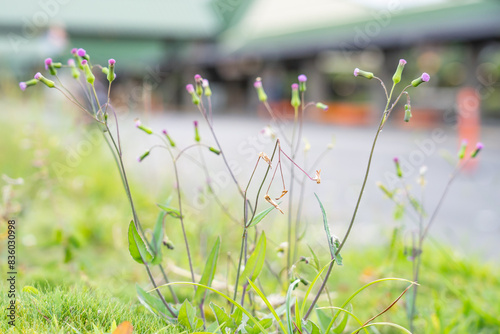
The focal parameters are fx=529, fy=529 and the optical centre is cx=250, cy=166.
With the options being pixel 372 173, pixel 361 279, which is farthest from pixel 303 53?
pixel 361 279

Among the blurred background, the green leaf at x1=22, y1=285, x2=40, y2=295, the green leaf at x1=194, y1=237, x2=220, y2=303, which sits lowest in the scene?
the green leaf at x1=22, y1=285, x2=40, y2=295

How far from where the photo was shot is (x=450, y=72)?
17.4 m

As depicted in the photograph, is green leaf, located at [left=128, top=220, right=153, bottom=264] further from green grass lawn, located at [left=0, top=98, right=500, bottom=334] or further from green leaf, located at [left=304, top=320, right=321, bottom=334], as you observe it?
green leaf, located at [left=304, top=320, right=321, bottom=334]

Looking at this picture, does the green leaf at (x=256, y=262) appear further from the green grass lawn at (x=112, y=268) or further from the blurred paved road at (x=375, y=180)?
the blurred paved road at (x=375, y=180)

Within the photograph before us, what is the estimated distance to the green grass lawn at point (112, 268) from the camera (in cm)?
124

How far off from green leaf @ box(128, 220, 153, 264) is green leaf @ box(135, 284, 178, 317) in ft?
0.24

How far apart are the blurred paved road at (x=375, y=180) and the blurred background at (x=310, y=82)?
3 centimetres

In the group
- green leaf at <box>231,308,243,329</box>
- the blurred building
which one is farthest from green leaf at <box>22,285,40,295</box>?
the blurred building

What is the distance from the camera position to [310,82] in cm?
1802

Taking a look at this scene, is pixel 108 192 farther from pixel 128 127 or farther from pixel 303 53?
pixel 303 53

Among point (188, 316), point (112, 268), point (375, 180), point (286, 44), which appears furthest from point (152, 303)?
point (286, 44)

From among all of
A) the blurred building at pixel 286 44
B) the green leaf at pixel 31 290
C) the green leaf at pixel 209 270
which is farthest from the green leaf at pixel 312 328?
the blurred building at pixel 286 44

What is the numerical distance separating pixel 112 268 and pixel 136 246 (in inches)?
44.2

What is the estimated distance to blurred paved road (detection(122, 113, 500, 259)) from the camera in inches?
144
